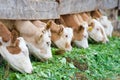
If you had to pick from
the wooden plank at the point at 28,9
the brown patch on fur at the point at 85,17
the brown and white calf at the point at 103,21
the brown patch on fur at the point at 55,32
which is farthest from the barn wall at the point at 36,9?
the brown and white calf at the point at 103,21

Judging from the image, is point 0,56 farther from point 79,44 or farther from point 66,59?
point 79,44

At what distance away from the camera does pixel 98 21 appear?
1005cm

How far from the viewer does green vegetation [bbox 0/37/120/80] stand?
6027 millimetres

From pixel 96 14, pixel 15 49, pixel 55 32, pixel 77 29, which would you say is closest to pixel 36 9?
pixel 55 32

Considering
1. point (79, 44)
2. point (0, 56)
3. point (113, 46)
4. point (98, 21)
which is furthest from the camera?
point (98, 21)

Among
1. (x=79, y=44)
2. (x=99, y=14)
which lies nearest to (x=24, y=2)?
(x=79, y=44)

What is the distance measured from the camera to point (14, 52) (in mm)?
6023

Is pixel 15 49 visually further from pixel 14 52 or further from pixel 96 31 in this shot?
pixel 96 31

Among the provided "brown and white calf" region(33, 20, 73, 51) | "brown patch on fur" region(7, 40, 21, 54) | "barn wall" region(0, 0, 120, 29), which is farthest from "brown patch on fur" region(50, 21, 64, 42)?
"brown patch on fur" region(7, 40, 21, 54)

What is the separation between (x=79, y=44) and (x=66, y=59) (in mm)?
1324

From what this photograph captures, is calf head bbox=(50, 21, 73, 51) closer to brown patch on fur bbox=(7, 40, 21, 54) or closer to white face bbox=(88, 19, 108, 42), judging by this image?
white face bbox=(88, 19, 108, 42)

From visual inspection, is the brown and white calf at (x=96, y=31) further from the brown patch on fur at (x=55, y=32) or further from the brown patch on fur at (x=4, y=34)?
the brown patch on fur at (x=4, y=34)

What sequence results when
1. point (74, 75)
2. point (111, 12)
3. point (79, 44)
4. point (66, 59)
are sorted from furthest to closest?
1. point (111, 12)
2. point (79, 44)
3. point (66, 59)
4. point (74, 75)

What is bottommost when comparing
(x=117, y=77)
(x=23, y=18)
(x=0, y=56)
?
(x=117, y=77)
